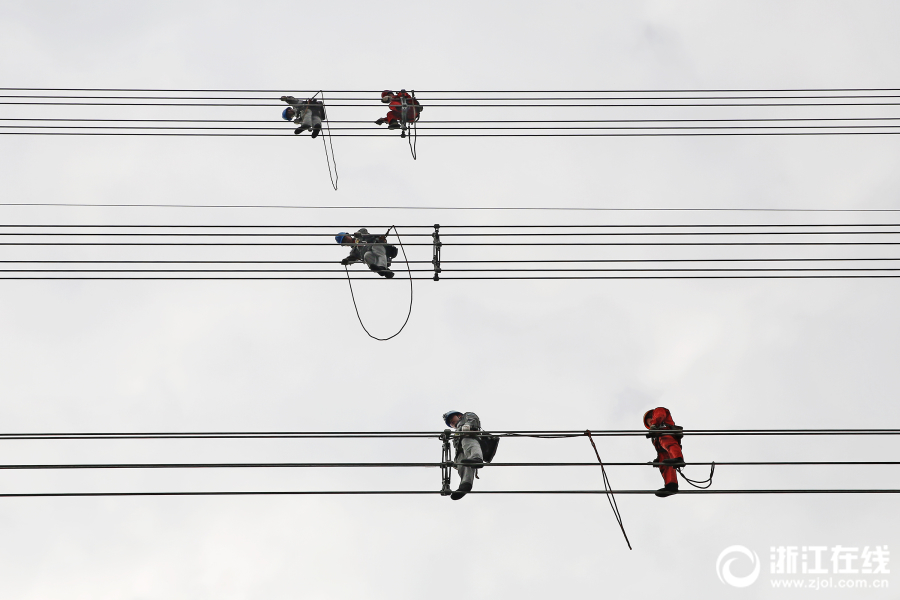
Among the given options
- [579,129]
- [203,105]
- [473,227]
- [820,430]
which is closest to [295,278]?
[473,227]

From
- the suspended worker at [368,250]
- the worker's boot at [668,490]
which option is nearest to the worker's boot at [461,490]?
the worker's boot at [668,490]

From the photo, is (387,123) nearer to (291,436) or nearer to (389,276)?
(389,276)

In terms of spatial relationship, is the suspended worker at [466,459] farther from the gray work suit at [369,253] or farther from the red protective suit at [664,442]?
the gray work suit at [369,253]

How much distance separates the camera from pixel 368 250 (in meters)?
17.0

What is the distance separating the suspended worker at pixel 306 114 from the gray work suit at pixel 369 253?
341 centimetres

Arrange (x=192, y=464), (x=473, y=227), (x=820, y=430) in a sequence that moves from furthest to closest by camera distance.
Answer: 1. (x=473, y=227)
2. (x=820, y=430)
3. (x=192, y=464)

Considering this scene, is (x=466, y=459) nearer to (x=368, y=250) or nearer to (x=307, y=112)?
(x=368, y=250)

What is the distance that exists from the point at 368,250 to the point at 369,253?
0.32 ft

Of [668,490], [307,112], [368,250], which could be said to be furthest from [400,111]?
[668,490]

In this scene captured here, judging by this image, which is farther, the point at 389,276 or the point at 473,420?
the point at 389,276

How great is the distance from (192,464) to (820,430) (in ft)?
21.7

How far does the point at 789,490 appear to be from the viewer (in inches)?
408

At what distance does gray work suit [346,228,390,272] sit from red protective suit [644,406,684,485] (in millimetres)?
5466

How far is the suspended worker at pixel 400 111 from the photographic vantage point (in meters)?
18.8
